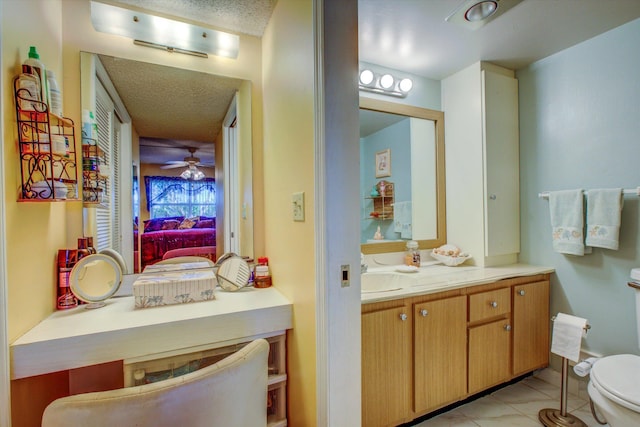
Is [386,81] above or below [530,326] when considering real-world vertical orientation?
above

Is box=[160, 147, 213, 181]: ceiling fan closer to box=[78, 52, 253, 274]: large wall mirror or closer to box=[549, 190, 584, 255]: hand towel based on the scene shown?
box=[78, 52, 253, 274]: large wall mirror

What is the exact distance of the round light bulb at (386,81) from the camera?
2.03 meters

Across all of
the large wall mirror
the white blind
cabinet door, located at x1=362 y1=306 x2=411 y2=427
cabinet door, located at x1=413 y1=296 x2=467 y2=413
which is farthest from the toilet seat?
the white blind

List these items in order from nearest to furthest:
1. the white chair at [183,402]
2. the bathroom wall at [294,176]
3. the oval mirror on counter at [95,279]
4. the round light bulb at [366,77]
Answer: the white chair at [183,402] → the bathroom wall at [294,176] → the oval mirror on counter at [95,279] → the round light bulb at [366,77]

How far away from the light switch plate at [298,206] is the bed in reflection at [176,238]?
0.60m

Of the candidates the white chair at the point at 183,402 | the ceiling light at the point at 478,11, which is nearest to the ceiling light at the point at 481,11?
the ceiling light at the point at 478,11

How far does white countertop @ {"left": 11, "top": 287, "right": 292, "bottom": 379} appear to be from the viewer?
89 centimetres

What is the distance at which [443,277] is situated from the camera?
5.63 feet

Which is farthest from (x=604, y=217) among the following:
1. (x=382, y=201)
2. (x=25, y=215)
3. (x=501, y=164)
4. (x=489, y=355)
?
(x=25, y=215)

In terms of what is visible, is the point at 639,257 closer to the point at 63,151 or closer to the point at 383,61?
the point at 383,61

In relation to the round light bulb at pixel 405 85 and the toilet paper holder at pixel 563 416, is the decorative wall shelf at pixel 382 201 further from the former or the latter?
the toilet paper holder at pixel 563 416

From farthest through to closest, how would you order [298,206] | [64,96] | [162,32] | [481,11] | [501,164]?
[501,164] < [481,11] < [162,32] < [64,96] < [298,206]

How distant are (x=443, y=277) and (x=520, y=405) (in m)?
0.94

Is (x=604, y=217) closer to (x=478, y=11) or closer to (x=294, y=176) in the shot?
(x=478, y=11)
